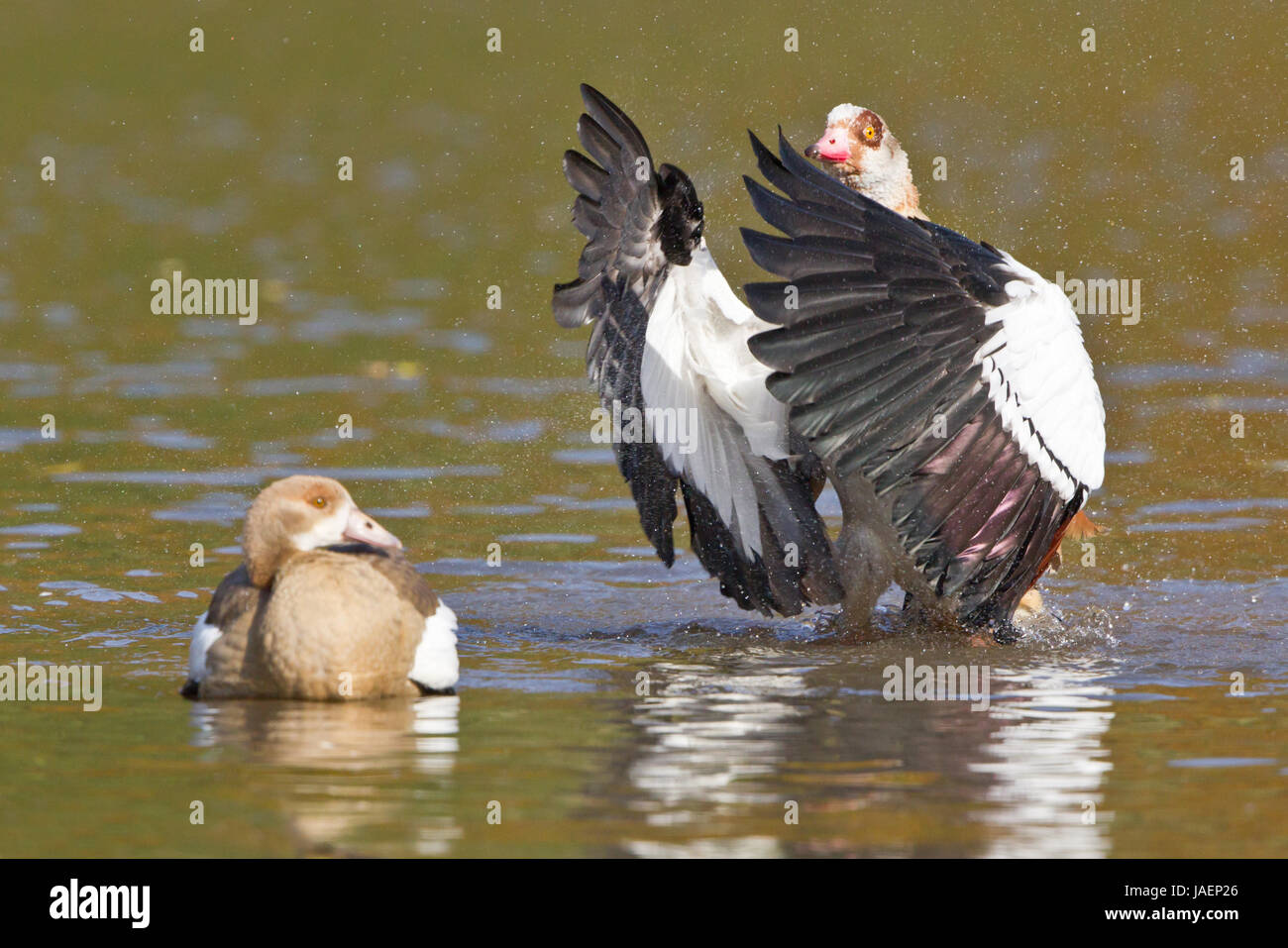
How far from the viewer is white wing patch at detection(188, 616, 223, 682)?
7.80 metres

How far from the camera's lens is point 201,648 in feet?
25.7

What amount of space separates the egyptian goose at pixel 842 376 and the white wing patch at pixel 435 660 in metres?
1.34

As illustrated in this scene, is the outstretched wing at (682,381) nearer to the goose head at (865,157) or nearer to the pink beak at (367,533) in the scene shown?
the pink beak at (367,533)

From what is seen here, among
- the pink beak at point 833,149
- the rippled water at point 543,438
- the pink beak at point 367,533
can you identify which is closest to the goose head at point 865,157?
the pink beak at point 833,149

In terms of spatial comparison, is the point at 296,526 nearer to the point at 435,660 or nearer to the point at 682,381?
the point at 435,660

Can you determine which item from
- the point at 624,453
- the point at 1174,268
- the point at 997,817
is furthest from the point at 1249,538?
the point at 1174,268

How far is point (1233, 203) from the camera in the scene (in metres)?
20.5

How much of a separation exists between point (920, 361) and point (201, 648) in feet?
10.0

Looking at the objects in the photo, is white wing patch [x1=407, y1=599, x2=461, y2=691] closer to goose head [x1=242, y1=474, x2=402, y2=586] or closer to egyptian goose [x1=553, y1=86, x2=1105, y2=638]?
goose head [x1=242, y1=474, x2=402, y2=586]

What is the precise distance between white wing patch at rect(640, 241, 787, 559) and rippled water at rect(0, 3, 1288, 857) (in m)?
0.77

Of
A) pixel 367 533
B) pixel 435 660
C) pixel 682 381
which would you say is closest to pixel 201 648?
pixel 367 533

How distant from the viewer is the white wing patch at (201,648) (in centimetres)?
780
